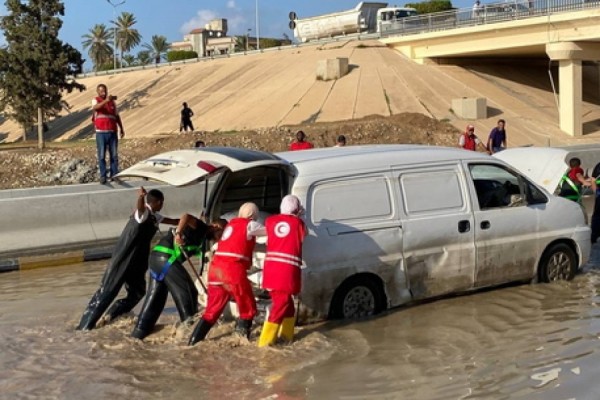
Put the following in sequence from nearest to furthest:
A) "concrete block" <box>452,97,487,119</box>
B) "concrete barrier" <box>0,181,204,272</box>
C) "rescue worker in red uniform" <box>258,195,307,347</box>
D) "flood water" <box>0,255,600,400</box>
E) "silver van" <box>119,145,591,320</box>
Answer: "flood water" <box>0,255,600,400</box> < "rescue worker in red uniform" <box>258,195,307,347</box> < "silver van" <box>119,145,591,320</box> < "concrete barrier" <box>0,181,204,272</box> < "concrete block" <box>452,97,487,119</box>

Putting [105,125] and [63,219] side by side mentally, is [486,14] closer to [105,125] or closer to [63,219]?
[105,125]

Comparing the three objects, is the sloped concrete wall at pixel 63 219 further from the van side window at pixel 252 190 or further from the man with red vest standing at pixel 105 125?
the van side window at pixel 252 190

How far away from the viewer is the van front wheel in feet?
26.7

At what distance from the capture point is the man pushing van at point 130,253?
8.23m

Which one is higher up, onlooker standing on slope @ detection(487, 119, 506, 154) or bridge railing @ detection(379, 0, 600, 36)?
bridge railing @ detection(379, 0, 600, 36)

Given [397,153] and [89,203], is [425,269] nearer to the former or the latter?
[397,153]

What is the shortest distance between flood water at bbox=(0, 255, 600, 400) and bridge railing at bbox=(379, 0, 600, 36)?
87.5 feet

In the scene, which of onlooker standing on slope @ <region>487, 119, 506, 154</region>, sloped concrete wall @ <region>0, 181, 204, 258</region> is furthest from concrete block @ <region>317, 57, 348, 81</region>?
sloped concrete wall @ <region>0, 181, 204, 258</region>

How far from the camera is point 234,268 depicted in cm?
728

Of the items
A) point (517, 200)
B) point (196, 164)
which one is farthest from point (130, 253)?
point (517, 200)

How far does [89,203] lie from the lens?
13.2 metres

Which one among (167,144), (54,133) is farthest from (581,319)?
(54,133)

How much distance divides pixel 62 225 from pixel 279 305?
658 cm

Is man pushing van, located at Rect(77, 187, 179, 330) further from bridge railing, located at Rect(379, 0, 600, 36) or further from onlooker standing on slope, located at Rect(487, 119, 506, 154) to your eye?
bridge railing, located at Rect(379, 0, 600, 36)
